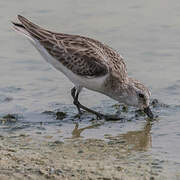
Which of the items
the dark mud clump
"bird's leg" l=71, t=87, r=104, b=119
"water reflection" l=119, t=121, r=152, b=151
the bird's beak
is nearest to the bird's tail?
"bird's leg" l=71, t=87, r=104, b=119

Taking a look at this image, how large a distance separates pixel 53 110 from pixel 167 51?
3397mm

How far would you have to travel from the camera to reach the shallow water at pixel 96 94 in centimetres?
901

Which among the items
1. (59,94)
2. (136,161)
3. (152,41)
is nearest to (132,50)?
(152,41)

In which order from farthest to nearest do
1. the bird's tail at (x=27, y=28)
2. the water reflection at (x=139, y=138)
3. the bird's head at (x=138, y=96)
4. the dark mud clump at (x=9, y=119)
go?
1. the bird's tail at (x=27, y=28)
2. the bird's head at (x=138, y=96)
3. the dark mud clump at (x=9, y=119)
4. the water reflection at (x=139, y=138)

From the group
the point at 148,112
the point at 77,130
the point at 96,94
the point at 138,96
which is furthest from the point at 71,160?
the point at 96,94

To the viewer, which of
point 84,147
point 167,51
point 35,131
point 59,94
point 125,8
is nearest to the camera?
point 84,147

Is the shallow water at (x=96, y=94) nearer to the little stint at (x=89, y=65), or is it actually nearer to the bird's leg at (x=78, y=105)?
the bird's leg at (x=78, y=105)

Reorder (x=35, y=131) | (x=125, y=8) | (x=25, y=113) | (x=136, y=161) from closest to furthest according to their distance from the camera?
(x=136, y=161)
(x=35, y=131)
(x=25, y=113)
(x=125, y=8)

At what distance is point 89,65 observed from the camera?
10172 mm

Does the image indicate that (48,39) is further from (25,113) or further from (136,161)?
(136,161)

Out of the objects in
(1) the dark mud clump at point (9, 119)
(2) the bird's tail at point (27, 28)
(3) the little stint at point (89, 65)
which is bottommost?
(1) the dark mud clump at point (9, 119)

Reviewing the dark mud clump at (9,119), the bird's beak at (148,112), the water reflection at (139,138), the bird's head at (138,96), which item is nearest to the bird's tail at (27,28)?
the dark mud clump at (9,119)

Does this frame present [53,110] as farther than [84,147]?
Yes

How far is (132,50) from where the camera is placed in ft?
41.0
